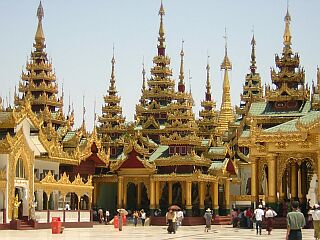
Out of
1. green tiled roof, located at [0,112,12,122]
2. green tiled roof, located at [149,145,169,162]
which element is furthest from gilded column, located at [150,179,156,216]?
green tiled roof, located at [0,112,12,122]

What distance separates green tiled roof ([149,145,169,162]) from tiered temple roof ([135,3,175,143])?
197 inches

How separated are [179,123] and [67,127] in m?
9.04

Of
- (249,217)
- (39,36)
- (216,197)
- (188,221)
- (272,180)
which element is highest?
(39,36)

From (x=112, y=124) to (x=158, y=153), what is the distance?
37.1 ft

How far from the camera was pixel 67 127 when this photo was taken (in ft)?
189

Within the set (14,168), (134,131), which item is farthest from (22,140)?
(134,131)

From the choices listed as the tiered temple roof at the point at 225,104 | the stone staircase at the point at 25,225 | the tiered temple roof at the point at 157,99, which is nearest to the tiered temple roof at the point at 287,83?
the tiered temple roof at the point at 157,99

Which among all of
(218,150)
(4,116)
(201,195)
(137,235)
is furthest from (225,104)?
(137,235)

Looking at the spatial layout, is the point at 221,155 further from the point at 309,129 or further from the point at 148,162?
the point at 309,129

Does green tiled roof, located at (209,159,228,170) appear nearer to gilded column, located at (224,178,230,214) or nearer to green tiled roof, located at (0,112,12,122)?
gilded column, located at (224,178,230,214)

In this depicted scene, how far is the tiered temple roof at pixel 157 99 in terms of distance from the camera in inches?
2404

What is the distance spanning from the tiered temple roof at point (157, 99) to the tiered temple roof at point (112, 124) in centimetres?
169

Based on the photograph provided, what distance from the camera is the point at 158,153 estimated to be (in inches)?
2149

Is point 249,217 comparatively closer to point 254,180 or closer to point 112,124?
point 254,180
